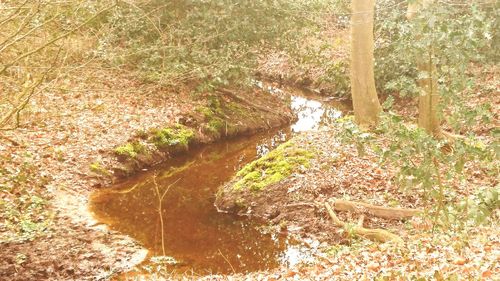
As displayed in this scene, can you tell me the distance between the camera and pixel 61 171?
11273mm

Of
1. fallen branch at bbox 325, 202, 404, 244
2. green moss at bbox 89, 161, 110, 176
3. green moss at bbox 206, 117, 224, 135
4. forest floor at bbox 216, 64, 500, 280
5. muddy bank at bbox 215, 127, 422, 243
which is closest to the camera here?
forest floor at bbox 216, 64, 500, 280

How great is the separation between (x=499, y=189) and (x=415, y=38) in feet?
11.7

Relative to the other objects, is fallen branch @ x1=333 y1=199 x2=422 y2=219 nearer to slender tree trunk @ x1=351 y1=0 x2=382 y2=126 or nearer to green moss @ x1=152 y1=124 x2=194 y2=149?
slender tree trunk @ x1=351 y1=0 x2=382 y2=126

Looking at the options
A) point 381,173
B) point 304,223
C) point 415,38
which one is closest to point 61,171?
point 304,223

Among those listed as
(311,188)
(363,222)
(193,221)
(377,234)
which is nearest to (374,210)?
(363,222)

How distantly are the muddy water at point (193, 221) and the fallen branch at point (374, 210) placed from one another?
3.84 ft

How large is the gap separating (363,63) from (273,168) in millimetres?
3268

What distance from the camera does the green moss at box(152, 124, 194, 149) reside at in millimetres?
13969

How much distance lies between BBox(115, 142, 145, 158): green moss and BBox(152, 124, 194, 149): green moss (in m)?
0.66

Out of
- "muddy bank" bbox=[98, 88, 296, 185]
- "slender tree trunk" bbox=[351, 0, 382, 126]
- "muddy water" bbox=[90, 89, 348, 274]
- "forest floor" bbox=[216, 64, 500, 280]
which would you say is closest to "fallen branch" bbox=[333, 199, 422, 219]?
"forest floor" bbox=[216, 64, 500, 280]

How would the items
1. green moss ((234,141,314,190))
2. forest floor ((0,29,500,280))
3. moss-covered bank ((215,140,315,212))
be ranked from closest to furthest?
forest floor ((0,29,500,280)), moss-covered bank ((215,140,315,212)), green moss ((234,141,314,190))

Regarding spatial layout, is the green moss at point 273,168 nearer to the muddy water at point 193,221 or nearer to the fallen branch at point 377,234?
the muddy water at point 193,221

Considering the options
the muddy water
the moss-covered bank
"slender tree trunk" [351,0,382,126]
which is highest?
"slender tree trunk" [351,0,382,126]

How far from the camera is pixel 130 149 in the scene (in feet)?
42.5
